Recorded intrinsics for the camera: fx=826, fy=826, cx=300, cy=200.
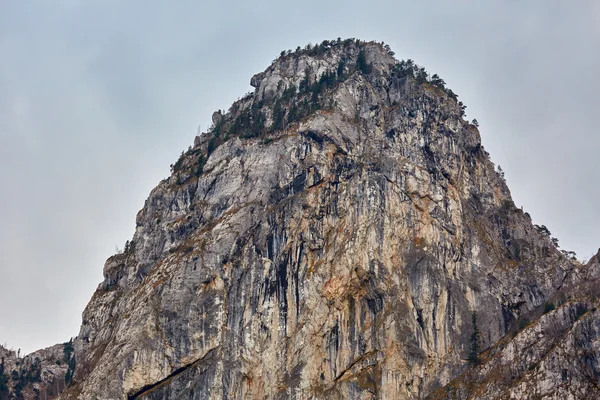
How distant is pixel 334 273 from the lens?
422 ft

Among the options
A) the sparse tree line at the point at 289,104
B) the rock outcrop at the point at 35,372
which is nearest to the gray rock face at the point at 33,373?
the rock outcrop at the point at 35,372

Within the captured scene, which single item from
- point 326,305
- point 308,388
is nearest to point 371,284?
point 326,305

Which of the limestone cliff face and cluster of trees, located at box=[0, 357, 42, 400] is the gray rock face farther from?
the limestone cliff face

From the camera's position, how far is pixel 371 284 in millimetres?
127312

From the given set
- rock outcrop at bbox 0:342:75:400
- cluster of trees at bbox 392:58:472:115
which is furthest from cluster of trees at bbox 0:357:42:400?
cluster of trees at bbox 392:58:472:115

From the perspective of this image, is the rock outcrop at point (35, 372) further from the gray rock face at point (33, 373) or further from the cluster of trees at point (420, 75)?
the cluster of trees at point (420, 75)

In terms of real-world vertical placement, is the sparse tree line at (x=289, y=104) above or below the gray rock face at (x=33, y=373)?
above

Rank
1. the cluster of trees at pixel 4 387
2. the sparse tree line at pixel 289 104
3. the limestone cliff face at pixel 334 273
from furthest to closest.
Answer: the cluster of trees at pixel 4 387, the sparse tree line at pixel 289 104, the limestone cliff face at pixel 334 273

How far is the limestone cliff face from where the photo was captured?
122062 millimetres

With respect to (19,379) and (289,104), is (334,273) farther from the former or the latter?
(19,379)

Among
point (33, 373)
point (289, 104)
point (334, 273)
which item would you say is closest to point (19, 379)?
point (33, 373)

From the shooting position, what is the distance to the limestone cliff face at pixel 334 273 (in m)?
122

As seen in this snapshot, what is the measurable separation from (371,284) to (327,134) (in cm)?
3451

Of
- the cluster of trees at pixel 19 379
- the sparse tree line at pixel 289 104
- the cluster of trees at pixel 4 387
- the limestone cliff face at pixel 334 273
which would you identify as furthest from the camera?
the cluster of trees at pixel 19 379
